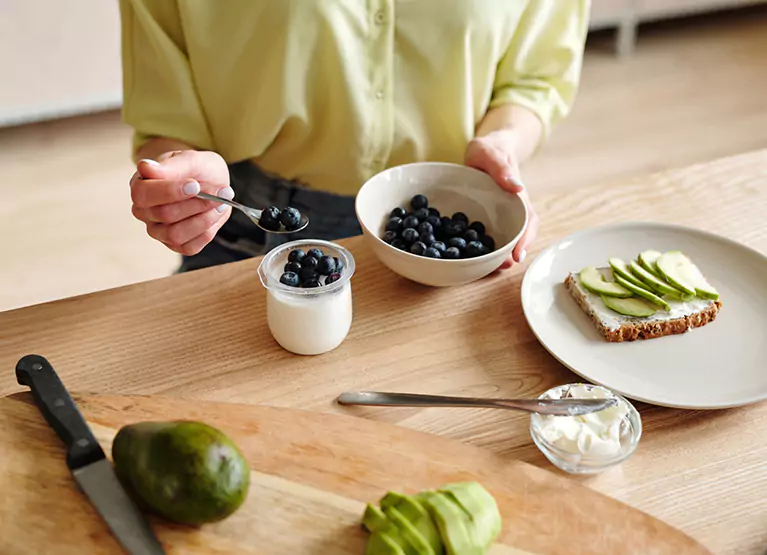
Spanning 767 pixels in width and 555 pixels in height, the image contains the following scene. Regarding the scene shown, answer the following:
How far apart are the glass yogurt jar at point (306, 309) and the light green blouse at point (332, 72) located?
0.36m

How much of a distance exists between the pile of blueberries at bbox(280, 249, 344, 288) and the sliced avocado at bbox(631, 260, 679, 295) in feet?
1.36

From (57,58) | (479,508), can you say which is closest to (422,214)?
(479,508)

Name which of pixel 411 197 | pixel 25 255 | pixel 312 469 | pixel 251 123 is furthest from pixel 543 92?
pixel 25 255

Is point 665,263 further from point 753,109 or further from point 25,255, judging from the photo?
point 753,109

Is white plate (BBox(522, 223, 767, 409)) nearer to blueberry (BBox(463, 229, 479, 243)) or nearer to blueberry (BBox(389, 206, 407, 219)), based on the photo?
blueberry (BBox(463, 229, 479, 243))

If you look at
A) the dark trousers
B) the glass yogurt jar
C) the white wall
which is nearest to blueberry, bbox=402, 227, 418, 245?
the glass yogurt jar

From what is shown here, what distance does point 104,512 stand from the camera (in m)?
0.82

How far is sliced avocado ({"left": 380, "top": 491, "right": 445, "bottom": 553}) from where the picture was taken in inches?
30.5

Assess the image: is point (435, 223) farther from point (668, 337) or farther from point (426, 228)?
point (668, 337)

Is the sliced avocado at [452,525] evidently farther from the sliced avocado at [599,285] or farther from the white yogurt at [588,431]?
the sliced avocado at [599,285]

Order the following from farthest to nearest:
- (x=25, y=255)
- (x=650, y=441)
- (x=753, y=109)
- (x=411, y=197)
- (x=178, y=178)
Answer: (x=753, y=109) < (x=25, y=255) < (x=411, y=197) < (x=178, y=178) < (x=650, y=441)

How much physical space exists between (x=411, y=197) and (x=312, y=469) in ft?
1.60

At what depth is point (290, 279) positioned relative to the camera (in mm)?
1018

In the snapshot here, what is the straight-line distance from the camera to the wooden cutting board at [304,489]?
2.67 feet
